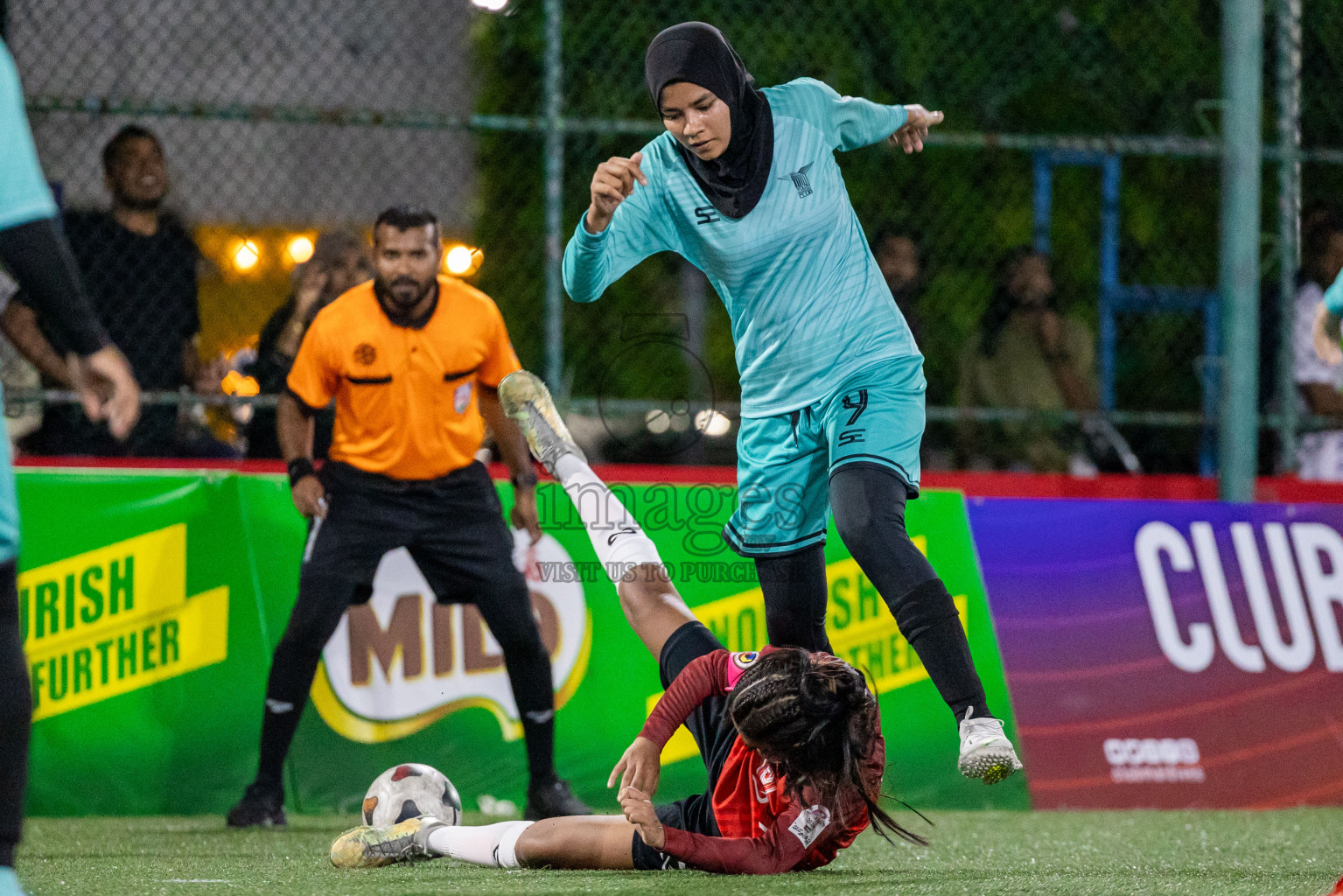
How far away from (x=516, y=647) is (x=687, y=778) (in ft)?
3.55

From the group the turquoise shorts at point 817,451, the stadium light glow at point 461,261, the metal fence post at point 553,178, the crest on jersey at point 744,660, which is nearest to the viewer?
the crest on jersey at point 744,660

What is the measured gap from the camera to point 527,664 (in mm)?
6191

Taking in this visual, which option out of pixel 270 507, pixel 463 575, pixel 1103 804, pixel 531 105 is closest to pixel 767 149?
pixel 463 575

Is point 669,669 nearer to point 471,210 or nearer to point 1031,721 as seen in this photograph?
point 1031,721

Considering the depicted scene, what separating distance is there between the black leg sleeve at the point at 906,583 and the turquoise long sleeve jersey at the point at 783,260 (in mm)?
410

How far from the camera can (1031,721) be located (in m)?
6.88

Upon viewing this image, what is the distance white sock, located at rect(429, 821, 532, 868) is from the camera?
4461mm

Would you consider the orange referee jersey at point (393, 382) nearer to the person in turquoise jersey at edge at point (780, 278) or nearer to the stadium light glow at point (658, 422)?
the stadium light glow at point (658, 422)

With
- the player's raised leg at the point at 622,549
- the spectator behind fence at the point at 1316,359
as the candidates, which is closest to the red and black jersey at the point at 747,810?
the player's raised leg at the point at 622,549

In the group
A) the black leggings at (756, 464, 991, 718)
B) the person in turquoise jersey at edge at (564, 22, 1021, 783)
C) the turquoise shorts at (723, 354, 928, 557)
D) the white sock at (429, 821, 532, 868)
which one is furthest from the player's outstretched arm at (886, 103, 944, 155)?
the white sock at (429, 821, 532, 868)

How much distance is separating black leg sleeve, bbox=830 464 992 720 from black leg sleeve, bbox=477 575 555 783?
85.3 inches

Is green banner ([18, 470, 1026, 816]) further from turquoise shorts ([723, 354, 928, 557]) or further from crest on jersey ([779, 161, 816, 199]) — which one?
crest on jersey ([779, 161, 816, 199])

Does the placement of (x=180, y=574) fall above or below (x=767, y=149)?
below

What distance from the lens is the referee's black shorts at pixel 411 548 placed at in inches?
240
